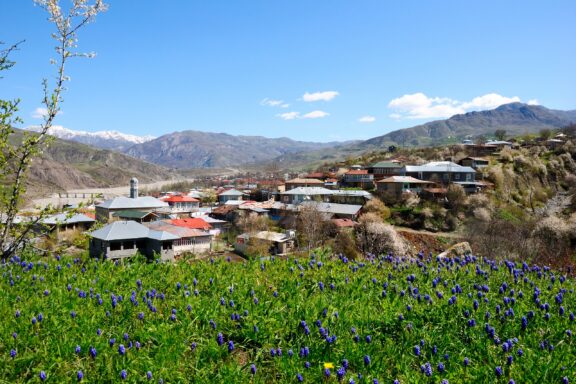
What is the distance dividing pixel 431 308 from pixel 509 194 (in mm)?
68764

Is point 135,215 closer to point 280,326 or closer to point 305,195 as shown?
point 305,195

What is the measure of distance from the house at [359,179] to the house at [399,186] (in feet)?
20.5

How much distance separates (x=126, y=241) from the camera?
89.5ft

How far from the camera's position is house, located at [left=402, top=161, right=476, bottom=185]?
218 ft

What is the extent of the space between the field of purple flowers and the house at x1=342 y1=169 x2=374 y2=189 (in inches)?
2555

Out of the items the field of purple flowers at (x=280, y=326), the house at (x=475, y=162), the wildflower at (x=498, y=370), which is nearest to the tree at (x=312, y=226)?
the field of purple flowers at (x=280, y=326)

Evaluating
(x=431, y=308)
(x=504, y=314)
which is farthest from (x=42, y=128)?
(x=504, y=314)

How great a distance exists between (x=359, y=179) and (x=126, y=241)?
171 ft

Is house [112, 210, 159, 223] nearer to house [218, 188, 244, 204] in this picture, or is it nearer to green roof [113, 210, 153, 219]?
green roof [113, 210, 153, 219]

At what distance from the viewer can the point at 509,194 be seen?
6488 centimetres

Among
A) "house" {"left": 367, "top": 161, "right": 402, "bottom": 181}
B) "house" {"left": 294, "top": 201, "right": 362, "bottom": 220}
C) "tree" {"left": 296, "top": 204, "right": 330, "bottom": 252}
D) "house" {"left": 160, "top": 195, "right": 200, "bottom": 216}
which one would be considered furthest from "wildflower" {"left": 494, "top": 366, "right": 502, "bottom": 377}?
"house" {"left": 160, "top": 195, "right": 200, "bottom": 216}

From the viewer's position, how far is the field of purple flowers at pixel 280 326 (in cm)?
392

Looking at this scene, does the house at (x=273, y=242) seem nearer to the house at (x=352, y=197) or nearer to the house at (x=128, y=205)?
the house at (x=128, y=205)

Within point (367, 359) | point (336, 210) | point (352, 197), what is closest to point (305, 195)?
point (352, 197)
